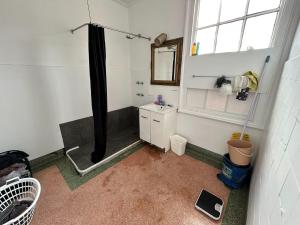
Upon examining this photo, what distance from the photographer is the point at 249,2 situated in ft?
4.77

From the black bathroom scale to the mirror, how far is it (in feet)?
5.36

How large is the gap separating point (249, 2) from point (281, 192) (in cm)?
193

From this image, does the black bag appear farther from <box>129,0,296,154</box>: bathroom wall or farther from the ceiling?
the ceiling

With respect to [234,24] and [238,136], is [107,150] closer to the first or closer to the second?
[238,136]

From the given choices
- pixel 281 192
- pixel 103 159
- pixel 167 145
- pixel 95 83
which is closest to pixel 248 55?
pixel 281 192

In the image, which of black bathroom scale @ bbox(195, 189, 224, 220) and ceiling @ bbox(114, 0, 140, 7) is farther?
ceiling @ bbox(114, 0, 140, 7)

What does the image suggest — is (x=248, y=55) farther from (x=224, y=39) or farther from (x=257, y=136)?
(x=257, y=136)

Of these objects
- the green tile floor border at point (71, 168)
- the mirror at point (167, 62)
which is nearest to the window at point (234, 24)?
the mirror at point (167, 62)

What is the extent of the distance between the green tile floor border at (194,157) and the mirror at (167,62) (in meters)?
1.25

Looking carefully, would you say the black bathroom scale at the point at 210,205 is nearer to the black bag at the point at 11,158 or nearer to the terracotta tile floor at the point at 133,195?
the terracotta tile floor at the point at 133,195

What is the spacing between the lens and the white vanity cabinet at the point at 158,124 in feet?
6.94

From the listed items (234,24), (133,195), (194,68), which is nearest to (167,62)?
(194,68)

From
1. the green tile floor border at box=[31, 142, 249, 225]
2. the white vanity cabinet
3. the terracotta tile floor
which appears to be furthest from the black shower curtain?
the white vanity cabinet

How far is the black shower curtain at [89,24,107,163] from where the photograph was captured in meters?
1.61
